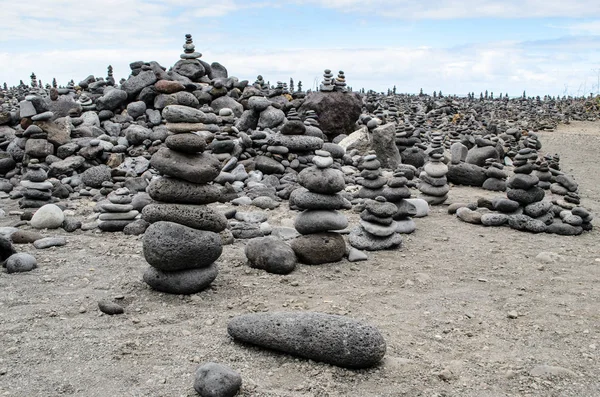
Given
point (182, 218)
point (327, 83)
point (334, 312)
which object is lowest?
point (334, 312)

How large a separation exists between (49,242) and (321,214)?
14.2ft

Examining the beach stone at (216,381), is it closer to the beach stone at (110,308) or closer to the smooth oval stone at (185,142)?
the beach stone at (110,308)

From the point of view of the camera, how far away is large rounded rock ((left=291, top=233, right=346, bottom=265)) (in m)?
8.23

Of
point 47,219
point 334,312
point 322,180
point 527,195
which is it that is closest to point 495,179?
point 527,195

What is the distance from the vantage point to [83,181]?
13.6 m

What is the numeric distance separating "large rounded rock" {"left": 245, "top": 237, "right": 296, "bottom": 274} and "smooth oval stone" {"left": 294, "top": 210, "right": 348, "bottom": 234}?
1.63 ft

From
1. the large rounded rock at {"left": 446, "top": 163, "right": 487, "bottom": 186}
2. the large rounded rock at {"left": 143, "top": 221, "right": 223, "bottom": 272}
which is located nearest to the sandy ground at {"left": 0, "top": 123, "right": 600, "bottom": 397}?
the large rounded rock at {"left": 143, "top": 221, "right": 223, "bottom": 272}

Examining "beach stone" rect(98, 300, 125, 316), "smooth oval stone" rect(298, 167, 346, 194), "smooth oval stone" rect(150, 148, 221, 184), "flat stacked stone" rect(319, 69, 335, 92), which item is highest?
"flat stacked stone" rect(319, 69, 335, 92)

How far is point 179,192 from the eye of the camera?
6957 millimetres

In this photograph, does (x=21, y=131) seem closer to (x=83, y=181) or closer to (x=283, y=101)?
(x=83, y=181)

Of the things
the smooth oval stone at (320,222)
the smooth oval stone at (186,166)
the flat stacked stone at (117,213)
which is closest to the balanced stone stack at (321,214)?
the smooth oval stone at (320,222)

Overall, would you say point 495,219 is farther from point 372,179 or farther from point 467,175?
point 467,175

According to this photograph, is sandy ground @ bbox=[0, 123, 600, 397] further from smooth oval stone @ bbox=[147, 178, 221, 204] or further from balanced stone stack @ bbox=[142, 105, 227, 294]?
smooth oval stone @ bbox=[147, 178, 221, 204]

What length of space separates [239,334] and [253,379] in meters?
0.70
